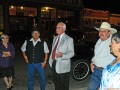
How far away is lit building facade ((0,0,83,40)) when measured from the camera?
82.4 feet

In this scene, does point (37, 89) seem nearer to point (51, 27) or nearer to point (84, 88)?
point (84, 88)

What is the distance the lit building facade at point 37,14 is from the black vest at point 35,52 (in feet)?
56.3

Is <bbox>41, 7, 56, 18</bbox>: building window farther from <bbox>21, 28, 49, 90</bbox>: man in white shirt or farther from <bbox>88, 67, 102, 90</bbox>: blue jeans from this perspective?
<bbox>88, 67, 102, 90</bbox>: blue jeans

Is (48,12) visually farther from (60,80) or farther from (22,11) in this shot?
(60,80)

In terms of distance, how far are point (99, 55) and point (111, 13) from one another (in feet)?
104

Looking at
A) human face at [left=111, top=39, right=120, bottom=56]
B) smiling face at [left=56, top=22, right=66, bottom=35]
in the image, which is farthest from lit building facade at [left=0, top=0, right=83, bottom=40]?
human face at [left=111, top=39, right=120, bottom=56]

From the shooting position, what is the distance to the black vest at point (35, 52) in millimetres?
7023

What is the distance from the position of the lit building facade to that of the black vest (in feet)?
56.3

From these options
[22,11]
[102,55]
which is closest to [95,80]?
[102,55]

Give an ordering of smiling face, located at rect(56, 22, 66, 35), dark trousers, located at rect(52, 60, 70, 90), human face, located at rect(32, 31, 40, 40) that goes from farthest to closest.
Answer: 1. human face, located at rect(32, 31, 40, 40)
2. dark trousers, located at rect(52, 60, 70, 90)
3. smiling face, located at rect(56, 22, 66, 35)

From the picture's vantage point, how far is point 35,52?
7020 mm

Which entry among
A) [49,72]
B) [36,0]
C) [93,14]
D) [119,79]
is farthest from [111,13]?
[119,79]

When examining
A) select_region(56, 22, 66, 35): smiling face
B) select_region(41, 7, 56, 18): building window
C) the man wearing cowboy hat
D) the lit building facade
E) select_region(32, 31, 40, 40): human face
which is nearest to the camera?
the man wearing cowboy hat

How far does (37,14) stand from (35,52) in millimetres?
21616
